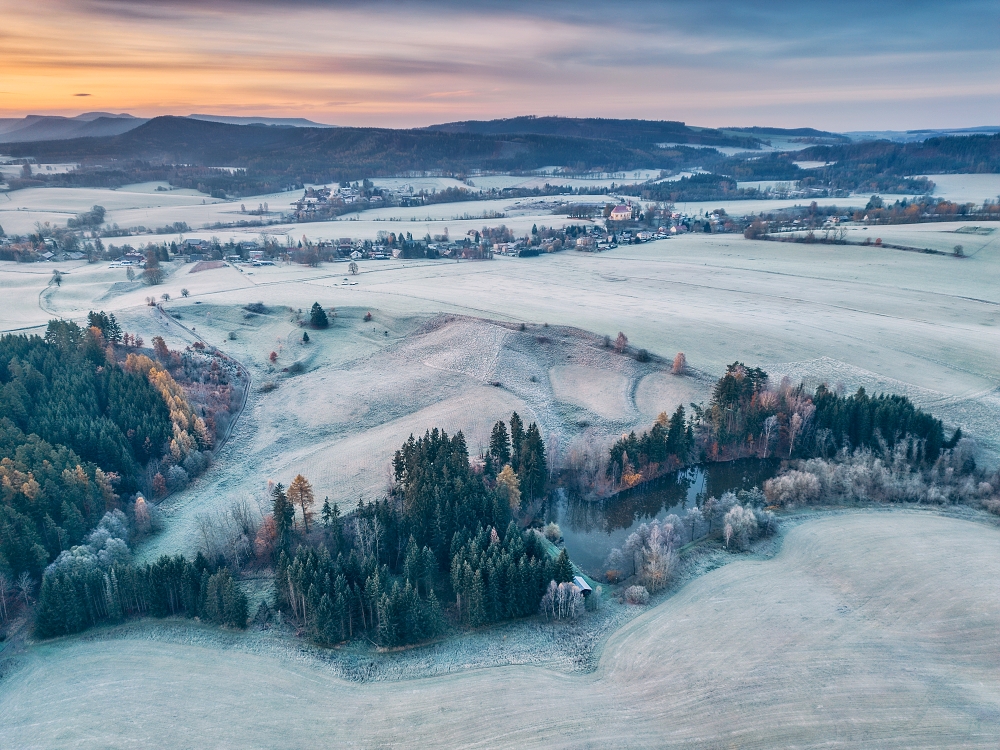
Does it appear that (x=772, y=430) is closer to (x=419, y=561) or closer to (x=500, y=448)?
(x=500, y=448)

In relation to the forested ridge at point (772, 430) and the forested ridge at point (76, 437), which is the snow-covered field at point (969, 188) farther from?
the forested ridge at point (76, 437)

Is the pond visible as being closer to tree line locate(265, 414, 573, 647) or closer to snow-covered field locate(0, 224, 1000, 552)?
tree line locate(265, 414, 573, 647)

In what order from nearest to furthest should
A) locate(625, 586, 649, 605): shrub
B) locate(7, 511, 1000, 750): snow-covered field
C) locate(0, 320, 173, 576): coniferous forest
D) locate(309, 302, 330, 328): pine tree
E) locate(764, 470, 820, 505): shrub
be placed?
locate(7, 511, 1000, 750): snow-covered field
locate(625, 586, 649, 605): shrub
locate(0, 320, 173, 576): coniferous forest
locate(764, 470, 820, 505): shrub
locate(309, 302, 330, 328): pine tree

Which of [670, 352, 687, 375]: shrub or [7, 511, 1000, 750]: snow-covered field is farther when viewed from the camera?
[670, 352, 687, 375]: shrub

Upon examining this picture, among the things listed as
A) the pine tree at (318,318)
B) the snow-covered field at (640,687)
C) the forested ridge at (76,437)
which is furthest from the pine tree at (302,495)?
the pine tree at (318,318)

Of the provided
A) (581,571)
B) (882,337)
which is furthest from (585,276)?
(581,571)

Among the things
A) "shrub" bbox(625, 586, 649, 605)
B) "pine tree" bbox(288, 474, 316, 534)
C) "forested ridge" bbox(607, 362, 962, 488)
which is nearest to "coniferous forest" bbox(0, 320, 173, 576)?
"pine tree" bbox(288, 474, 316, 534)
